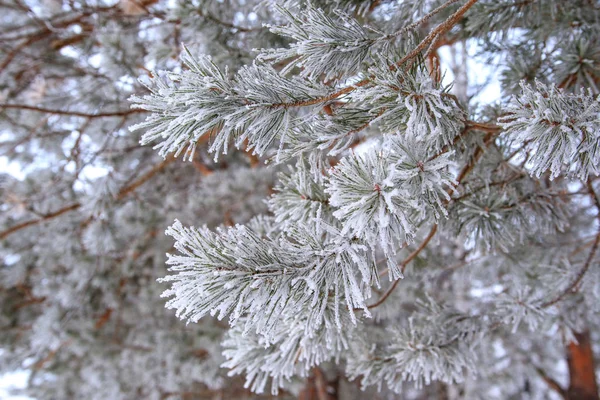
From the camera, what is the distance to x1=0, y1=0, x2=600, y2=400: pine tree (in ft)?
3.09

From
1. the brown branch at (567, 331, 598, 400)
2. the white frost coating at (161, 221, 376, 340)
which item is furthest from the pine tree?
the brown branch at (567, 331, 598, 400)

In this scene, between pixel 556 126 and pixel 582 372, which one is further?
pixel 582 372

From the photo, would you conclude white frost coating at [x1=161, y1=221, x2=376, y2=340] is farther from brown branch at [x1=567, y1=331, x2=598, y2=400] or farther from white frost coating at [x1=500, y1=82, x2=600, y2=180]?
brown branch at [x1=567, y1=331, x2=598, y2=400]

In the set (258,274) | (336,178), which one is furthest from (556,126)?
(258,274)

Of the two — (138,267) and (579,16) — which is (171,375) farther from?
(579,16)

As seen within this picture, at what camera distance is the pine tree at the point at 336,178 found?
3.09 feet

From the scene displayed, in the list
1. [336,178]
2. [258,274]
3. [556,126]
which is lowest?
[258,274]

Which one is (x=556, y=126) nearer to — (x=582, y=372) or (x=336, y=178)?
(x=336, y=178)

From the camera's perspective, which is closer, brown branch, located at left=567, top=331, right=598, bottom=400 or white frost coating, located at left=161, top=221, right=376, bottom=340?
white frost coating, located at left=161, top=221, right=376, bottom=340

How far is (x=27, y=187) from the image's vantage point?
3057 millimetres

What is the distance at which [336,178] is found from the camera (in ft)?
2.96

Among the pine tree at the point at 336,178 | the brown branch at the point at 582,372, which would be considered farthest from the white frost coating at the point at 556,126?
the brown branch at the point at 582,372

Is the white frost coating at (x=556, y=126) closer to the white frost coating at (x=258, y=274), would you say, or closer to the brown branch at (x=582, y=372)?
the white frost coating at (x=258, y=274)

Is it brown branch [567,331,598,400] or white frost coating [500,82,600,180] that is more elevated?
white frost coating [500,82,600,180]
